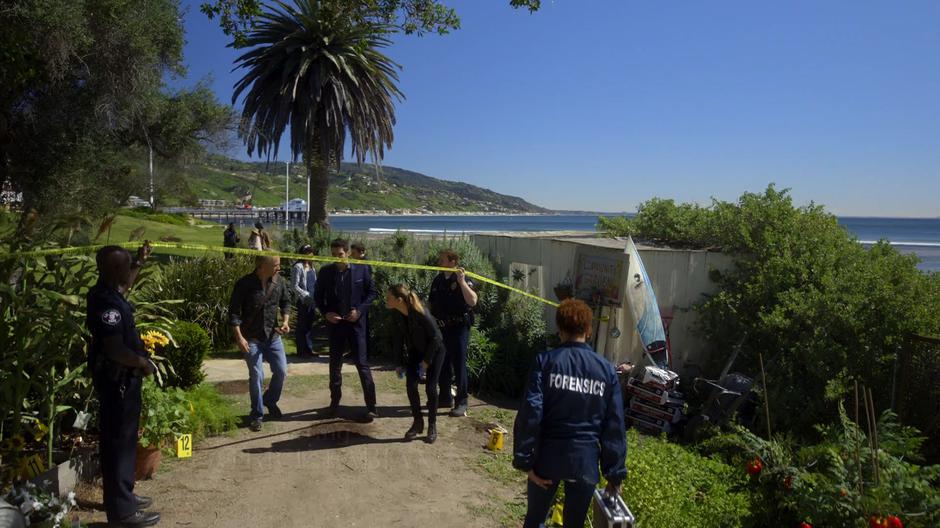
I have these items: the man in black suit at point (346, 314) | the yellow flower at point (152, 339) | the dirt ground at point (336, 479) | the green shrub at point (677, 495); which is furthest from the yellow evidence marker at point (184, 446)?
the green shrub at point (677, 495)

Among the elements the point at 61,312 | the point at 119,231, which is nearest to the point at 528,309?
the point at 61,312

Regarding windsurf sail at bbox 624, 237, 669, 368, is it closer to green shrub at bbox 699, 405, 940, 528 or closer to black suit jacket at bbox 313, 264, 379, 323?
black suit jacket at bbox 313, 264, 379, 323

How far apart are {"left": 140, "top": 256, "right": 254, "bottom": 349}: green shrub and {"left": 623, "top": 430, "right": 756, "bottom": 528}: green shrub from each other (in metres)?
6.83

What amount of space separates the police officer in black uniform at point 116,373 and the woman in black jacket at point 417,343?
2444 millimetres

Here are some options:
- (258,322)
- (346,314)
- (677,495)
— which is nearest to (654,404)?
(677,495)

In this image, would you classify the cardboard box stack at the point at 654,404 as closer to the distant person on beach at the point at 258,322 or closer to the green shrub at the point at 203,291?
the distant person on beach at the point at 258,322

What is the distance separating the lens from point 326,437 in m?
6.27

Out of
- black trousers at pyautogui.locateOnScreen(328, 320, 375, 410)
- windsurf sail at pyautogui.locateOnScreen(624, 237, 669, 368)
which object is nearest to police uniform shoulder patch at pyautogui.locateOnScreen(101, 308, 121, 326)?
black trousers at pyautogui.locateOnScreen(328, 320, 375, 410)

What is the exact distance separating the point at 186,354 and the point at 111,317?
9.67 feet

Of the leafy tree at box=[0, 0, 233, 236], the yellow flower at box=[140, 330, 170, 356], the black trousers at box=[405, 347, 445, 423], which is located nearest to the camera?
the yellow flower at box=[140, 330, 170, 356]

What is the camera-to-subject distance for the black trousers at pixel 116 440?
408 cm

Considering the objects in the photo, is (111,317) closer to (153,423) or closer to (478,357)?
(153,423)

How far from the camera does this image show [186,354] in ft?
22.2

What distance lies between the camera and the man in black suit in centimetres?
665
